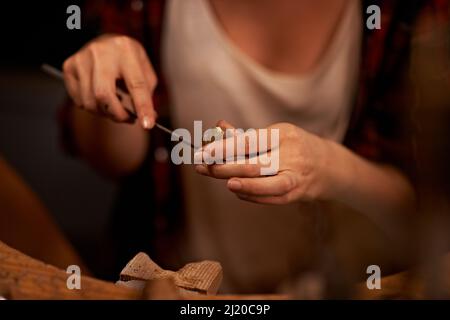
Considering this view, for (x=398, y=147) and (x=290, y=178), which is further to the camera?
(x=398, y=147)

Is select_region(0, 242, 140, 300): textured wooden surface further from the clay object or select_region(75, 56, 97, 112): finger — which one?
select_region(75, 56, 97, 112): finger

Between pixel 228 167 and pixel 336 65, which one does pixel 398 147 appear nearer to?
pixel 336 65

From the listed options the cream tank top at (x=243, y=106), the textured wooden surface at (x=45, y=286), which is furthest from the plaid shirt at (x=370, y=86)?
the textured wooden surface at (x=45, y=286)

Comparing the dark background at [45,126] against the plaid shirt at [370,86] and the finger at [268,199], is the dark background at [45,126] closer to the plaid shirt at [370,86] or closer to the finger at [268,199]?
the plaid shirt at [370,86]

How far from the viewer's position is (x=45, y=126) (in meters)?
1.21

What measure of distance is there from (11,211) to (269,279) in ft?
1.09

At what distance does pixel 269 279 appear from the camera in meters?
0.66

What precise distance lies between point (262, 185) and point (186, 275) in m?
0.10

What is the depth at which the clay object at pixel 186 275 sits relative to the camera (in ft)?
1.45

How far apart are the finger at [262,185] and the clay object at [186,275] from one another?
70mm

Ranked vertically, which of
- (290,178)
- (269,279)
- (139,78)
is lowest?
(269,279)

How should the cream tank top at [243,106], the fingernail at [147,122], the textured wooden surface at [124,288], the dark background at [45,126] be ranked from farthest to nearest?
the dark background at [45,126]
the cream tank top at [243,106]
the fingernail at [147,122]
the textured wooden surface at [124,288]
